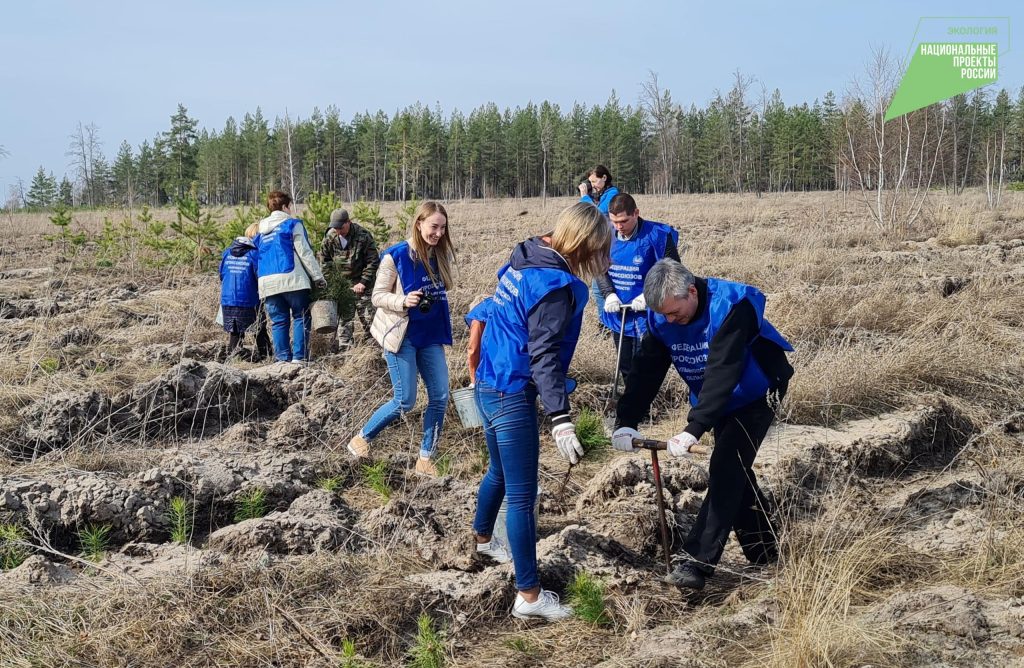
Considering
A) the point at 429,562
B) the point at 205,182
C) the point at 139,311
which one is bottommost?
the point at 429,562

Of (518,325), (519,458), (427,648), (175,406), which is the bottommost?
(427,648)

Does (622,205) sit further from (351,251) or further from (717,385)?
(351,251)

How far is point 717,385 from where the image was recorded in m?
3.33

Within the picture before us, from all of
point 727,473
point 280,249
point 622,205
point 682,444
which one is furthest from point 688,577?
point 280,249

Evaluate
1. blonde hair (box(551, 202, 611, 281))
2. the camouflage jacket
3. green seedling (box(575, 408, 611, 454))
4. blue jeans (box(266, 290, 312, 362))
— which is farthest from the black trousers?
the camouflage jacket

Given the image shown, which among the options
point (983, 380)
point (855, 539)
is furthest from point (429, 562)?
point (983, 380)

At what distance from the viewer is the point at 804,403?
5613 mm

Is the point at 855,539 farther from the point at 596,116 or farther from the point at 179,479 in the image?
the point at 596,116

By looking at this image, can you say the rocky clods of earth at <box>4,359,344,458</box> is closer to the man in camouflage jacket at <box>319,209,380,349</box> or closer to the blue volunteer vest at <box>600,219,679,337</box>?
the man in camouflage jacket at <box>319,209,380,349</box>

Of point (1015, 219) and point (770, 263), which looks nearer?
point (770, 263)

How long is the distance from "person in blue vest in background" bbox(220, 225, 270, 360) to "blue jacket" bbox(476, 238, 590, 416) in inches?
184

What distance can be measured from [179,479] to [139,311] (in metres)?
5.94

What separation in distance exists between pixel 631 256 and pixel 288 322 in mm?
3266

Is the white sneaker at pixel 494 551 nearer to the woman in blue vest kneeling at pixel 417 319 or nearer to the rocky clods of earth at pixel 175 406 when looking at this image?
the woman in blue vest kneeling at pixel 417 319
